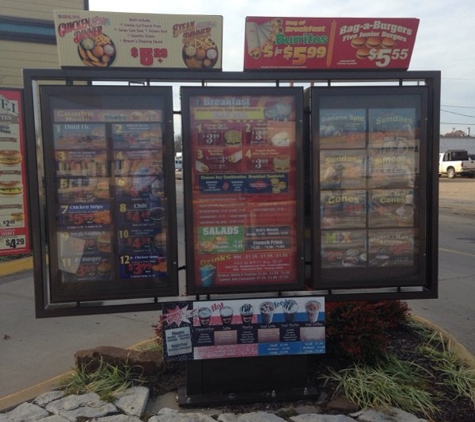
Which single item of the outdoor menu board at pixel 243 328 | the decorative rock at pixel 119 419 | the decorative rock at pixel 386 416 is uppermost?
the outdoor menu board at pixel 243 328

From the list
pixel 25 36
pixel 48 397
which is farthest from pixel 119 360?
pixel 25 36

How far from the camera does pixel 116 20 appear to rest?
3.54 meters

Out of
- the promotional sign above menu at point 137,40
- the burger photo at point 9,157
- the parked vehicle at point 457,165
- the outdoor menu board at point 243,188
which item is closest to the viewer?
the promotional sign above menu at point 137,40

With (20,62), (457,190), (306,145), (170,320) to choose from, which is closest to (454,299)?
(306,145)

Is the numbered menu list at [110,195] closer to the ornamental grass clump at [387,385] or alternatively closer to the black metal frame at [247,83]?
the black metal frame at [247,83]

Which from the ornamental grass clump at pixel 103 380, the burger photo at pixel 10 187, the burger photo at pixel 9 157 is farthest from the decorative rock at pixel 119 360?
the burger photo at pixel 9 157

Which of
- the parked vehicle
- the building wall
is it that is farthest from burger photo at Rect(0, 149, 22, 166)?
the parked vehicle

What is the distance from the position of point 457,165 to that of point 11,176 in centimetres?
3345

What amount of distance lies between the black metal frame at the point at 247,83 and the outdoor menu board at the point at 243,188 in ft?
0.35

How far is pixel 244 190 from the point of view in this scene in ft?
12.6

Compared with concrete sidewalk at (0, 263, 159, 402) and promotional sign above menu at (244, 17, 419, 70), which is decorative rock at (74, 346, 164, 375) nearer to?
concrete sidewalk at (0, 263, 159, 402)

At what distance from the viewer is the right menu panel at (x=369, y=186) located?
3.91 meters

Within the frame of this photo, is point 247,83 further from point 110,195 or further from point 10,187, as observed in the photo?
point 10,187

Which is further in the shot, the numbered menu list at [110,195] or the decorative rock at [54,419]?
the numbered menu list at [110,195]
